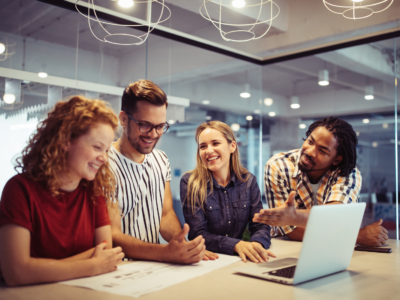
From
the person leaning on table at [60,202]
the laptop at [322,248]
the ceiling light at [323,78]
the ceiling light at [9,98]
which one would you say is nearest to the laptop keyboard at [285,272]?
the laptop at [322,248]

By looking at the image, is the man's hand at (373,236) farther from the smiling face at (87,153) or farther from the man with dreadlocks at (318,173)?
the smiling face at (87,153)

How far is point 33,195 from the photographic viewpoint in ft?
4.08

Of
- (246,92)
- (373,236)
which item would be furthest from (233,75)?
(373,236)

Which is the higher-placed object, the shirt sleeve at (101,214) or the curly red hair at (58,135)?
the curly red hair at (58,135)

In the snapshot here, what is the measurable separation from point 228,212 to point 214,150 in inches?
15.0

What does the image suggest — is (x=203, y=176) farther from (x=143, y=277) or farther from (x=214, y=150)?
(x=143, y=277)

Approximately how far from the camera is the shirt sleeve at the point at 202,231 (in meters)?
1.76

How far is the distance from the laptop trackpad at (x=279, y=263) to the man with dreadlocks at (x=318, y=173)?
0.56m

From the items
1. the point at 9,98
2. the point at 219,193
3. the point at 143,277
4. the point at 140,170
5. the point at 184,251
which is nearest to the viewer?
the point at 143,277

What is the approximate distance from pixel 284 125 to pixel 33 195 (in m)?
4.35

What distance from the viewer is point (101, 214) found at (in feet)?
4.81

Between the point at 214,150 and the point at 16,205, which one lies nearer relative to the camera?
the point at 16,205

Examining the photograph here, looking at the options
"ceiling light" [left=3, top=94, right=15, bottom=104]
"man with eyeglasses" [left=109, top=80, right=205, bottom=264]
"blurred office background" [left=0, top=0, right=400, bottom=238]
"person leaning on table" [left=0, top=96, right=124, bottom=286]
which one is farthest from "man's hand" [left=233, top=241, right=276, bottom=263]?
"ceiling light" [left=3, top=94, right=15, bottom=104]

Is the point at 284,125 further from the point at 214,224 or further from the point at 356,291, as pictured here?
the point at 356,291
